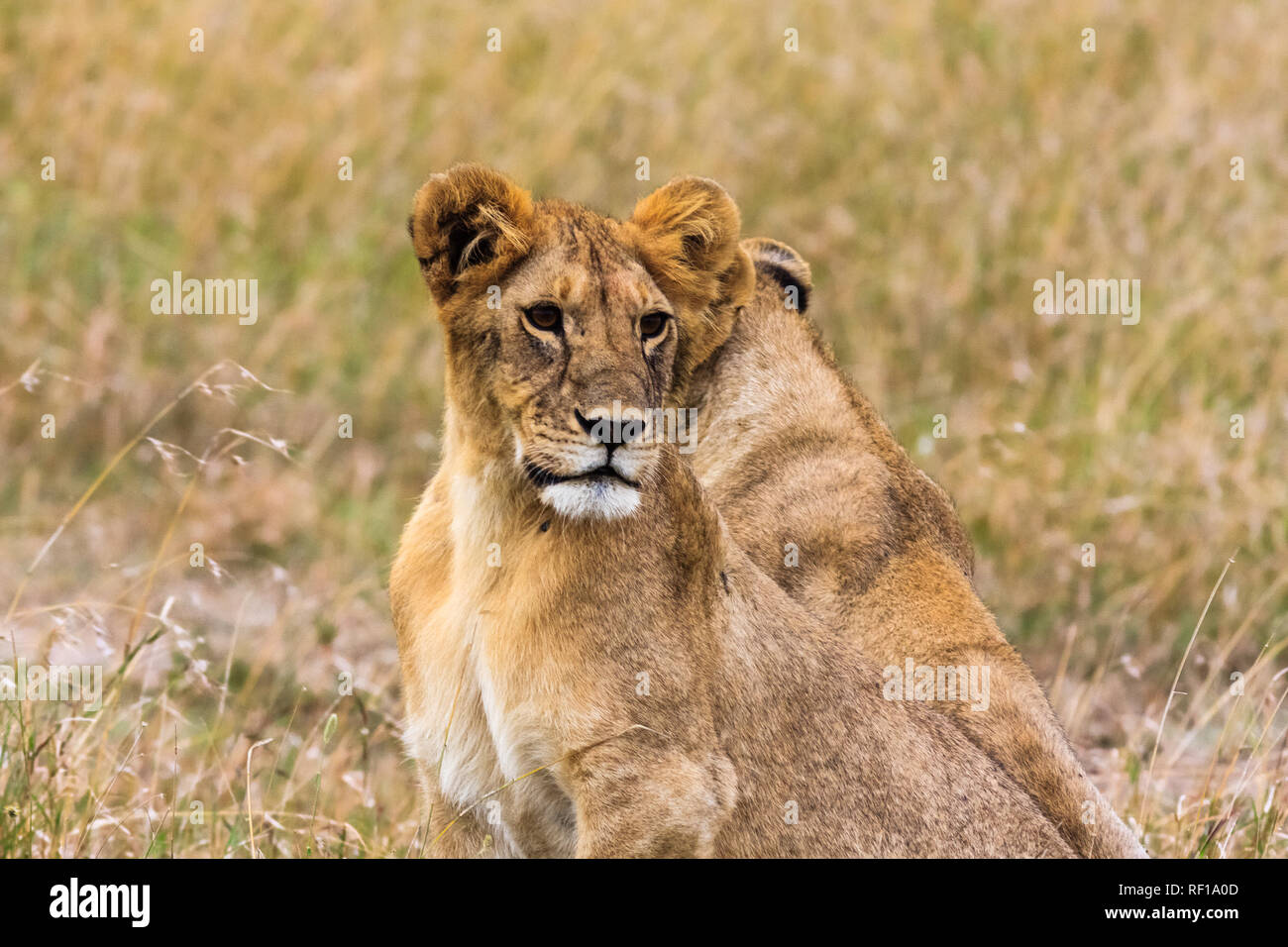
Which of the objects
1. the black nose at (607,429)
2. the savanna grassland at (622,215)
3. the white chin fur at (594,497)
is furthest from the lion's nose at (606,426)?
the savanna grassland at (622,215)

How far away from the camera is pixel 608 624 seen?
4570 millimetres

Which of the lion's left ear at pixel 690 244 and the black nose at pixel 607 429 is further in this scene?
the lion's left ear at pixel 690 244

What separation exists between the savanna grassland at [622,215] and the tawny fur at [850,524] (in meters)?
1.59

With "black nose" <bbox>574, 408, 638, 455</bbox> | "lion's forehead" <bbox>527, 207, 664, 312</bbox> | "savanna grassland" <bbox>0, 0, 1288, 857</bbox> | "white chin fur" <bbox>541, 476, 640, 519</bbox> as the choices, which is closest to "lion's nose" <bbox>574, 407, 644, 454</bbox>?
"black nose" <bbox>574, 408, 638, 455</bbox>

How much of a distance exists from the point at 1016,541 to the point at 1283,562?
55.7 inches

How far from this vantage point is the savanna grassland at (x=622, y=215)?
8.98m

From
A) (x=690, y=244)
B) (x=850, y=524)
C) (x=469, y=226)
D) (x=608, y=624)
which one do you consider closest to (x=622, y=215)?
(x=850, y=524)

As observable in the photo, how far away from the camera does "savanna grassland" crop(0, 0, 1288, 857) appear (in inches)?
354

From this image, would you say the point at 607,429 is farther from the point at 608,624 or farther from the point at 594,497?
the point at 608,624

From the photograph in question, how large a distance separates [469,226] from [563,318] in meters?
0.40

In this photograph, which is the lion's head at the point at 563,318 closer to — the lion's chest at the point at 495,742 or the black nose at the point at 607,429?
the black nose at the point at 607,429

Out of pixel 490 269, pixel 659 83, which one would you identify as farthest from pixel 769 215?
pixel 490 269

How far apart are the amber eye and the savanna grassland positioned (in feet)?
9.71
